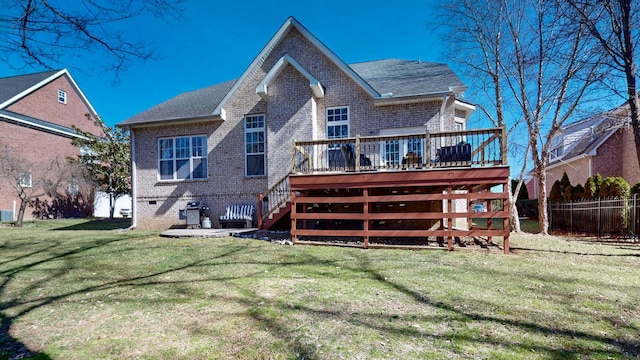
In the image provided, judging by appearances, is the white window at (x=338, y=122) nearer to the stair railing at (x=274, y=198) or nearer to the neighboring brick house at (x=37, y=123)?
the stair railing at (x=274, y=198)

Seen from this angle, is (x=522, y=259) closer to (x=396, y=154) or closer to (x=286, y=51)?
(x=396, y=154)

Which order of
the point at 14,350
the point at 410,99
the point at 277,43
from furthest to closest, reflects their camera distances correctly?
the point at 277,43 < the point at 410,99 < the point at 14,350

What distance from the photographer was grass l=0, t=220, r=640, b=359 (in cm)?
338

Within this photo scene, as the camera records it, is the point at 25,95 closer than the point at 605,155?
No

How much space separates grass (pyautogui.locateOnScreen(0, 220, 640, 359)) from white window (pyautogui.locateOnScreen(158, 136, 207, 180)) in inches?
244

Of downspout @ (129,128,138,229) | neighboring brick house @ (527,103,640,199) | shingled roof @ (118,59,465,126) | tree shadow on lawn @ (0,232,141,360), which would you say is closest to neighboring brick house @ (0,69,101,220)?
downspout @ (129,128,138,229)

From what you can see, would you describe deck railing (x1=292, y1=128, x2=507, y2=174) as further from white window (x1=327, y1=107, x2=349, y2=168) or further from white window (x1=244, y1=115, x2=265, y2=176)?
white window (x1=244, y1=115, x2=265, y2=176)

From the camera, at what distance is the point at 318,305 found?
178 inches

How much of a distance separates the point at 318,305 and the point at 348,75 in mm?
9416

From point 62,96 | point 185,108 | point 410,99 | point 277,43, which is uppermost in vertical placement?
point 62,96

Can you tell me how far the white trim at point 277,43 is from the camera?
38.7 feet

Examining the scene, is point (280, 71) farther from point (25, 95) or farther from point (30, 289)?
point (25, 95)

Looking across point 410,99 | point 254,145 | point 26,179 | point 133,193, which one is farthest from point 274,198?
point 26,179

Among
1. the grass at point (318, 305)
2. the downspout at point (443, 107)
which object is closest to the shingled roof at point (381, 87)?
the downspout at point (443, 107)
